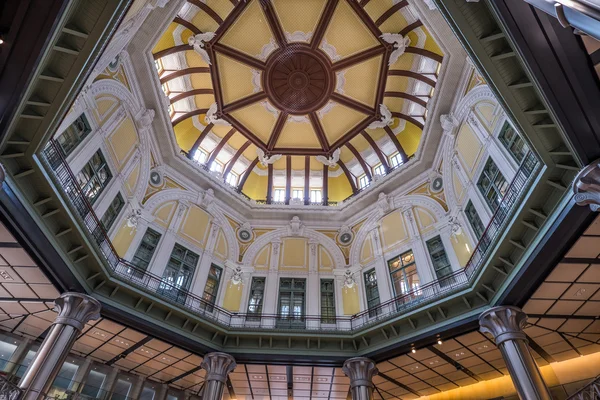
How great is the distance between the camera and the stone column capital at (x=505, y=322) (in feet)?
38.0

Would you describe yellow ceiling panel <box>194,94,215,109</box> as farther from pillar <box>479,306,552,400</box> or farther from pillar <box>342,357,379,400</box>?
pillar <box>479,306,552,400</box>

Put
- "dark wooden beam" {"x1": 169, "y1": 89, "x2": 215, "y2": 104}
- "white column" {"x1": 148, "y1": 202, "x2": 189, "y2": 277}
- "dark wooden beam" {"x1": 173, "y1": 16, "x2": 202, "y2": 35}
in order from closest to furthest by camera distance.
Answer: "white column" {"x1": 148, "y1": 202, "x2": 189, "y2": 277} → "dark wooden beam" {"x1": 173, "y1": 16, "x2": 202, "y2": 35} → "dark wooden beam" {"x1": 169, "y1": 89, "x2": 215, "y2": 104}

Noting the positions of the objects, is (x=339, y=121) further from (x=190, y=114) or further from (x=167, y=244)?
(x=167, y=244)

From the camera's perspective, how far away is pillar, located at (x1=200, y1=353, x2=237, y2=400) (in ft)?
46.0

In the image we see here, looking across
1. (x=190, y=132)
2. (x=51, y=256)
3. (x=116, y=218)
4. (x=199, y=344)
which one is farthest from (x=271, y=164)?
(x=51, y=256)

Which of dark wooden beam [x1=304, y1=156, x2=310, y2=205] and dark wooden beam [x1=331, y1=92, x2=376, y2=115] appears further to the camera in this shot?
dark wooden beam [x1=304, y1=156, x2=310, y2=205]

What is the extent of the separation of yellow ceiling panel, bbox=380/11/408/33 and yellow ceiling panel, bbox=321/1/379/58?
683 millimetres

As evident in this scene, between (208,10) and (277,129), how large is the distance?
7280mm

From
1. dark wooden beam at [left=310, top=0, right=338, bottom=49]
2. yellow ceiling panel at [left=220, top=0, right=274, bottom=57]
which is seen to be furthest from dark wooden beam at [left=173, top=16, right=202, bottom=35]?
dark wooden beam at [left=310, top=0, right=338, bottom=49]

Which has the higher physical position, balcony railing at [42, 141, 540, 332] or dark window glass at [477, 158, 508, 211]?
dark window glass at [477, 158, 508, 211]

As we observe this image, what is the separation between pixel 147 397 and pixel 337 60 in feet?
63.2

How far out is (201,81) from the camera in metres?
20.1

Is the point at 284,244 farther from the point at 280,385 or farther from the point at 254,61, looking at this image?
the point at 254,61

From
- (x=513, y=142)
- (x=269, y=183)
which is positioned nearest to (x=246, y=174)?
(x=269, y=183)
